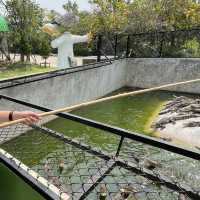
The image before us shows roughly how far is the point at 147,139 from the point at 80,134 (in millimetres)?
4145

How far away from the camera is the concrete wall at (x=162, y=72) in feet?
34.0

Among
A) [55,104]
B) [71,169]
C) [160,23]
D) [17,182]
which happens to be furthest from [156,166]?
[160,23]

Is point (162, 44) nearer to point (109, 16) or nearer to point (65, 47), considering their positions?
point (109, 16)

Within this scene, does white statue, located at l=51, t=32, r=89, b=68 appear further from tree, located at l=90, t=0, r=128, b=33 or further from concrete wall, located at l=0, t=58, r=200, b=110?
tree, located at l=90, t=0, r=128, b=33

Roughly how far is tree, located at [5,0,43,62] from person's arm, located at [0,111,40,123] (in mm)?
12569

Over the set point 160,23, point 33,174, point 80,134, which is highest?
point 160,23

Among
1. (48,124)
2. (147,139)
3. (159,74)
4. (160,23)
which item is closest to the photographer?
(147,139)

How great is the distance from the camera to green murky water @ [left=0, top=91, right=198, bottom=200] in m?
3.74

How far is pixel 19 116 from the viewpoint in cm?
229

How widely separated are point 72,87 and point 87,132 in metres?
1.88

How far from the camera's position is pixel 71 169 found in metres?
4.36

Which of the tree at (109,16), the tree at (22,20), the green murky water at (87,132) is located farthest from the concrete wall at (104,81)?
the tree at (22,20)

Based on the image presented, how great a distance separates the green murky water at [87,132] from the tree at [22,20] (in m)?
7.46

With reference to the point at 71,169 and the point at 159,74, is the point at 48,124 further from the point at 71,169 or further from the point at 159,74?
the point at 159,74
